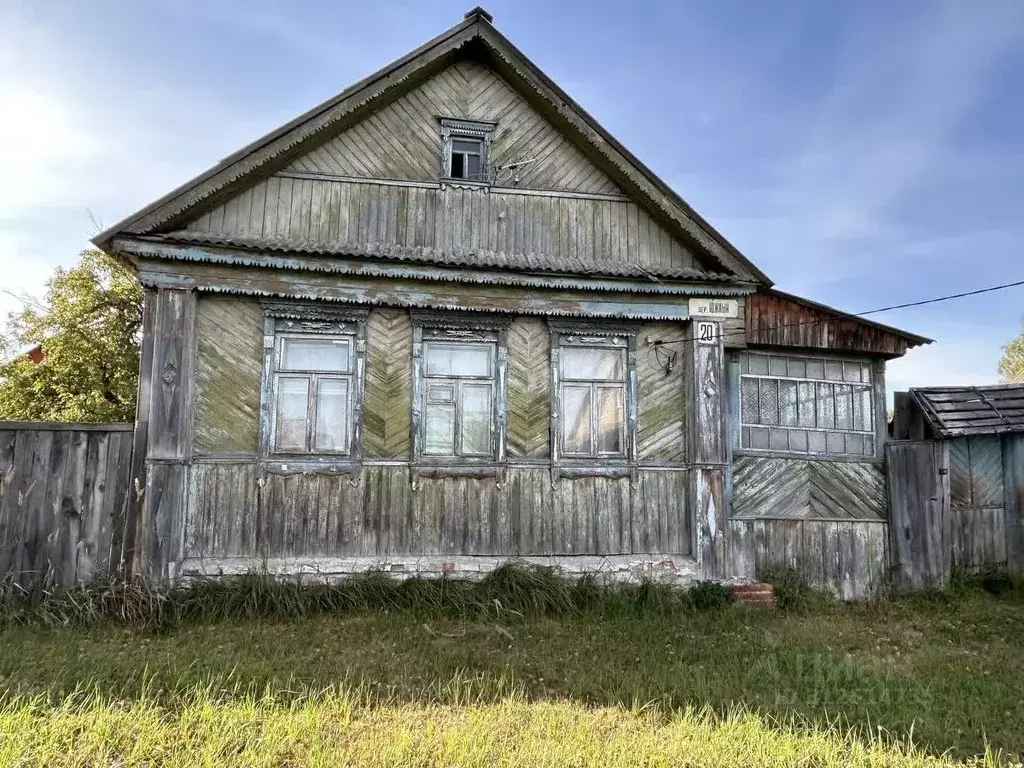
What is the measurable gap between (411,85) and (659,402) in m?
4.93

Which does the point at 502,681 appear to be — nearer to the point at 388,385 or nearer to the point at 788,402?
the point at 388,385

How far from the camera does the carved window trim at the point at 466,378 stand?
811 cm

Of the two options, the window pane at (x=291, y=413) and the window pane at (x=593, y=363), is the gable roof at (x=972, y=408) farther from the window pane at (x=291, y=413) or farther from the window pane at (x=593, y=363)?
the window pane at (x=291, y=413)

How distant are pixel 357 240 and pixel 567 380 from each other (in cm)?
300

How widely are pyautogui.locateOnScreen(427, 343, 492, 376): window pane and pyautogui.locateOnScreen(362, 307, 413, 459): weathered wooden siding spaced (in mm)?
272

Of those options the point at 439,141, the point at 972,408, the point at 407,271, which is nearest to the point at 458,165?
the point at 439,141

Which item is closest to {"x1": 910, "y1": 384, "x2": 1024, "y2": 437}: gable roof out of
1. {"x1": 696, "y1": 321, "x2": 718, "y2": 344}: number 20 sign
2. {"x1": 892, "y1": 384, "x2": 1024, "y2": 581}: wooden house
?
{"x1": 892, "y1": 384, "x2": 1024, "y2": 581}: wooden house

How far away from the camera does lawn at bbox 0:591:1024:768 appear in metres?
4.08

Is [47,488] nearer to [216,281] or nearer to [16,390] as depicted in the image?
[216,281]

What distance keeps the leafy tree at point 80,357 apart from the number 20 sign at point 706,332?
1398 centimetres

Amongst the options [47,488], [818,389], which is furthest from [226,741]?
[818,389]

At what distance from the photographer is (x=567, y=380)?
8555 millimetres

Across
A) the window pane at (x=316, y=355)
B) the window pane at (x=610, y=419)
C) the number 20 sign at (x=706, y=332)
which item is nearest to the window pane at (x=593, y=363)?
the window pane at (x=610, y=419)

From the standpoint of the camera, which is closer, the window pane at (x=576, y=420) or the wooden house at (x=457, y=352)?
the wooden house at (x=457, y=352)
